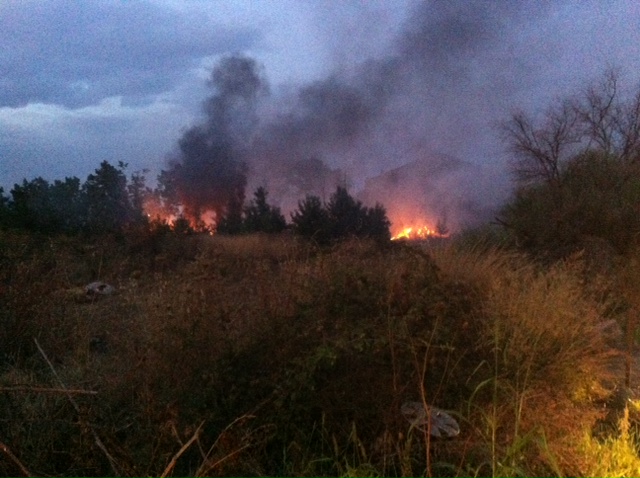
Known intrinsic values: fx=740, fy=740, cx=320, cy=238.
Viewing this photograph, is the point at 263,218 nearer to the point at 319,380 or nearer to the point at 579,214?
the point at 579,214

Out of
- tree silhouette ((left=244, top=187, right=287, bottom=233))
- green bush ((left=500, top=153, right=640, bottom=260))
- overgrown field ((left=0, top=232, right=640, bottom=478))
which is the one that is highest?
tree silhouette ((left=244, top=187, right=287, bottom=233))

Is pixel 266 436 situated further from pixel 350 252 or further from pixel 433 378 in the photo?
pixel 350 252

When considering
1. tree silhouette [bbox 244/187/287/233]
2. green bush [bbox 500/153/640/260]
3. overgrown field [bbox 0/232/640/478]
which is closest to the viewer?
overgrown field [bbox 0/232/640/478]

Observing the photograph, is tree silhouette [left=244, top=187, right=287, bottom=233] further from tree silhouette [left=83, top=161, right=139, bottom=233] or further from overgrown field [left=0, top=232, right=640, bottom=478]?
overgrown field [left=0, top=232, right=640, bottom=478]

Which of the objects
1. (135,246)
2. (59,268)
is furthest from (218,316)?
(135,246)

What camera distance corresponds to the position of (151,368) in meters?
5.54

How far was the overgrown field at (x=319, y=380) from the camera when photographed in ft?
15.6

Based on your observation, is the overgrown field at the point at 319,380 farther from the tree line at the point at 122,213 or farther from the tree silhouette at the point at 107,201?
the tree silhouette at the point at 107,201

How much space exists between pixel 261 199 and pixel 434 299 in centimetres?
1826

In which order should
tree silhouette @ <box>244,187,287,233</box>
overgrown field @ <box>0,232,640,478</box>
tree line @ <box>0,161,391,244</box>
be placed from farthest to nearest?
1. tree silhouette @ <box>244,187,287,233</box>
2. tree line @ <box>0,161,391,244</box>
3. overgrown field @ <box>0,232,640,478</box>

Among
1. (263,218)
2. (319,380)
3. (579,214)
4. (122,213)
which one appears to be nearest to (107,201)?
(122,213)

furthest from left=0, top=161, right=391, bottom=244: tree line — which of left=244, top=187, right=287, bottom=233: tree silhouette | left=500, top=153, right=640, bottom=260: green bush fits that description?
left=500, top=153, right=640, bottom=260: green bush

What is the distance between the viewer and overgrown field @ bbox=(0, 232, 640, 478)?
15.6 feet

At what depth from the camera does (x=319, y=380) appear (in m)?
5.25
